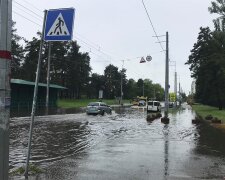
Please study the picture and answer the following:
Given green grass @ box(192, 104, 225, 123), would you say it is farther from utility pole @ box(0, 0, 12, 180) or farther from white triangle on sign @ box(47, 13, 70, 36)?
utility pole @ box(0, 0, 12, 180)

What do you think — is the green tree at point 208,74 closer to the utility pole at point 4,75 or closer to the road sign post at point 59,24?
the road sign post at point 59,24

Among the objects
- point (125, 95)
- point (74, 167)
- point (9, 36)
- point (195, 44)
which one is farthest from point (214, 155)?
point (125, 95)

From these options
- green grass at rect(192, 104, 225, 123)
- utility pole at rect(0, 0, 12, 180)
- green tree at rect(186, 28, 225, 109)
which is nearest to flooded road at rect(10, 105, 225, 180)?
utility pole at rect(0, 0, 12, 180)

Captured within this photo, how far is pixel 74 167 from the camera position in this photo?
34.1 ft

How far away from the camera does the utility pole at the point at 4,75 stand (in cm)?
567

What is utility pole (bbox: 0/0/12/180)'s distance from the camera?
5668 mm

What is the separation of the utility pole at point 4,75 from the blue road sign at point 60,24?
272 cm

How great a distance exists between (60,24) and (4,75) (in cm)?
307

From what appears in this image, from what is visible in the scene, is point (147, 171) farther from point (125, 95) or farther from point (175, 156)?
point (125, 95)

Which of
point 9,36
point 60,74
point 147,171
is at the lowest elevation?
point 147,171

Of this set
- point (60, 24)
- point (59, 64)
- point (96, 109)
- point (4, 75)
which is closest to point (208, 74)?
point (96, 109)

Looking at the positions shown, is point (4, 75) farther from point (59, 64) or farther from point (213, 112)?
point (59, 64)

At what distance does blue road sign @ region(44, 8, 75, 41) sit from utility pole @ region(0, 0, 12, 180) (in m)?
2.72

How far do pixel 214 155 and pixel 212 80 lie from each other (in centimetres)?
5412
